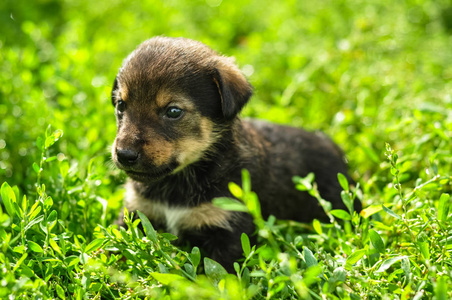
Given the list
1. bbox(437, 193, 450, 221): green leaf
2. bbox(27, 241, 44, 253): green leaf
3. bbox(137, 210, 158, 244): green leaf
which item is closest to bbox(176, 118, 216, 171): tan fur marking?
bbox(137, 210, 158, 244): green leaf

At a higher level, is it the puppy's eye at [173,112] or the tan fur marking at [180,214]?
the puppy's eye at [173,112]

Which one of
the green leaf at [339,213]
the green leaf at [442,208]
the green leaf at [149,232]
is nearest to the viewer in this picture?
the green leaf at [149,232]

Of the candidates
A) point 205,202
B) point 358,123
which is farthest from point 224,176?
point 358,123

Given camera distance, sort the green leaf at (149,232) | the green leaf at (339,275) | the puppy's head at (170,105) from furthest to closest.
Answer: the puppy's head at (170,105) < the green leaf at (149,232) < the green leaf at (339,275)

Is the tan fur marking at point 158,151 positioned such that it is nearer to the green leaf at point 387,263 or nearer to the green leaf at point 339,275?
the green leaf at point 339,275

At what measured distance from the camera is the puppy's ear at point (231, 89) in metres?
3.09

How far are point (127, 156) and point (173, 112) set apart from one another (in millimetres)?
448

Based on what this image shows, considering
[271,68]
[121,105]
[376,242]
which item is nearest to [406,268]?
[376,242]

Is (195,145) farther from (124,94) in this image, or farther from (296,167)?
(296,167)

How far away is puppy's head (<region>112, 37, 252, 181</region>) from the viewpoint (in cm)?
295

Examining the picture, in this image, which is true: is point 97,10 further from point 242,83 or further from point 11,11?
point 242,83

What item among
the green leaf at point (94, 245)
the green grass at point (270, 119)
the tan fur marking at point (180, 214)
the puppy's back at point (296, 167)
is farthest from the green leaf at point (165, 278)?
the puppy's back at point (296, 167)

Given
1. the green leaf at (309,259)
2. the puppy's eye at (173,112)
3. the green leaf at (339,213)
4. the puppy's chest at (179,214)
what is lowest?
the puppy's chest at (179,214)

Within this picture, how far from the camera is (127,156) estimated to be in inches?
112
